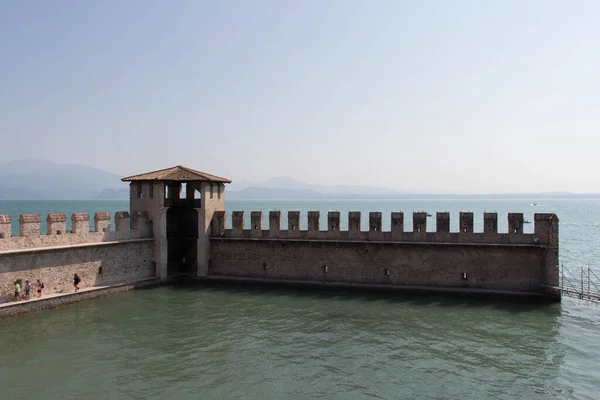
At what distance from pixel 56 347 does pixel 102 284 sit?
6.79m

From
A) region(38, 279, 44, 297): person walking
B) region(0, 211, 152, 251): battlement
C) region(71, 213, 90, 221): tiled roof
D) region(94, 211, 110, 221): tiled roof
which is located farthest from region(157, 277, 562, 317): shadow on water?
region(38, 279, 44, 297): person walking

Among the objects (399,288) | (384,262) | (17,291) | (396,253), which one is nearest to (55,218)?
(17,291)

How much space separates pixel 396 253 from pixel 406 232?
108 cm

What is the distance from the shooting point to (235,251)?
24.6 metres

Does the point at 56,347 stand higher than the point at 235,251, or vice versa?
the point at 235,251

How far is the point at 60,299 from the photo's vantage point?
62.9 feet

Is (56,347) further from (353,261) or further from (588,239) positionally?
(588,239)

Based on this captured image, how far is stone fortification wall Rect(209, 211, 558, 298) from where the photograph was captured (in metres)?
20.8

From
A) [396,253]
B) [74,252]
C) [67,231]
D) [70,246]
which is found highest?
[67,231]

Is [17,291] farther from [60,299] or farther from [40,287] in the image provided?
[60,299]

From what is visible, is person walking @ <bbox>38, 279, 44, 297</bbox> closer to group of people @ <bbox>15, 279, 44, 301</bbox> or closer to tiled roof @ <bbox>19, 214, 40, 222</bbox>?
group of people @ <bbox>15, 279, 44, 301</bbox>

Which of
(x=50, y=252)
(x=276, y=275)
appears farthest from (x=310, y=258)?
(x=50, y=252)

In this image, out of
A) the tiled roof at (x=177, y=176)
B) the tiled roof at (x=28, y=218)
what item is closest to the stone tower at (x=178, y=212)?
the tiled roof at (x=177, y=176)

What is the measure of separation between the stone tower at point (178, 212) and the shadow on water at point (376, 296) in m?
1.53
